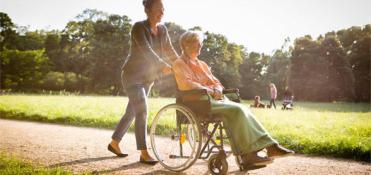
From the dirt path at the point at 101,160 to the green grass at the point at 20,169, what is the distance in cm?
24

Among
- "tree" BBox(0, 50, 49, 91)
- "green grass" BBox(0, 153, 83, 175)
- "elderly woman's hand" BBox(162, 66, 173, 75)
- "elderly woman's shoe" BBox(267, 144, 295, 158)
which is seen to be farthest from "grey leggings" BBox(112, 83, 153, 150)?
"tree" BBox(0, 50, 49, 91)

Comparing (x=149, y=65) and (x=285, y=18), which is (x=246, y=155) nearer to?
(x=149, y=65)

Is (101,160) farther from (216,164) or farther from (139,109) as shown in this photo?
(216,164)

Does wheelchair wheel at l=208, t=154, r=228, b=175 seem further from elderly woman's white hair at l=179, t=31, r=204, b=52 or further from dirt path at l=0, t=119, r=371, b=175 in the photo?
elderly woman's white hair at l=179, t=31, r=204, b=52

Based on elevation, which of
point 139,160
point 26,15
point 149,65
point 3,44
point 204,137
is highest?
point 3,44

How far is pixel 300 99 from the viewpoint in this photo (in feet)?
140

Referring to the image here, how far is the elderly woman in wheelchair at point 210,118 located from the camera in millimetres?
3451

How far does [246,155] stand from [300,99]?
4101cm

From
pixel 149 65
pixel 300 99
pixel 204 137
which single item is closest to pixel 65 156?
pixel 149 65

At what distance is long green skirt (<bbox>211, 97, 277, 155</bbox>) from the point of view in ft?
11.3

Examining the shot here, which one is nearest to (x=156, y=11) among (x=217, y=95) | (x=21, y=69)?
(x=217, y=95)

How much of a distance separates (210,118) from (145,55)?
1138 millimetres

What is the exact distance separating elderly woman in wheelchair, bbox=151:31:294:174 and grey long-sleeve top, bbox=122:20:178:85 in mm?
411

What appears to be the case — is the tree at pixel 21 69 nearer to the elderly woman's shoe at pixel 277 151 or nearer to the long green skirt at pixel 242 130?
the long green skirt at pixel 242 130
